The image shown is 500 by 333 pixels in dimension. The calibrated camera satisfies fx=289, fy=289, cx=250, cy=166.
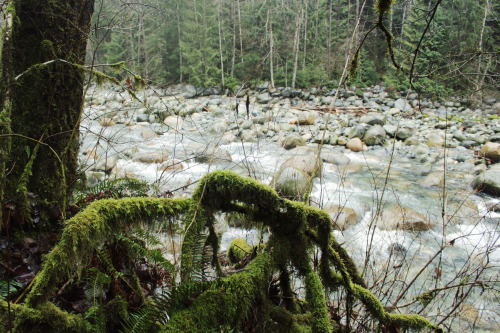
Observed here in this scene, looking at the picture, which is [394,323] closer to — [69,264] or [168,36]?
[69,264]

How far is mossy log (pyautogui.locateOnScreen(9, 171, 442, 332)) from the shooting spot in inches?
41.3

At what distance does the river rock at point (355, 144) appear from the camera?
41.4 ft

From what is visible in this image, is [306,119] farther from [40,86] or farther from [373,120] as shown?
[40,86]

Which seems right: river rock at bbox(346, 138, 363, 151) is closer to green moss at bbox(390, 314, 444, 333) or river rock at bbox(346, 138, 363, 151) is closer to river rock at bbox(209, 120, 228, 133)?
river rock at bbox(209, 120, 228, 133)

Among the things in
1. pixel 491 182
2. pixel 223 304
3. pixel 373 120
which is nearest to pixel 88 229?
pixel 223 304

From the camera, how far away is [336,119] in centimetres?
1689

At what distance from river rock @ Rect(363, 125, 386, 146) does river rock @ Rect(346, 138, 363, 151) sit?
662 millimetres

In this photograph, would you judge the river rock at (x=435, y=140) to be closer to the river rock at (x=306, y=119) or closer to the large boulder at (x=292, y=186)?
the river rock at (x=306, y=119)

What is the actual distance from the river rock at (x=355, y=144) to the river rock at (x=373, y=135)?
66 centimetres

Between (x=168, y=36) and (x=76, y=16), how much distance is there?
33.5 metres

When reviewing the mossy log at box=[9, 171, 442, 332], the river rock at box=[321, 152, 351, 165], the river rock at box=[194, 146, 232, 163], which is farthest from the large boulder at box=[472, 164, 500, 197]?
the mossy log at box=[9, 171, 442, 332]

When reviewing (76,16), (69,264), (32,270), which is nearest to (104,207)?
(69,264)

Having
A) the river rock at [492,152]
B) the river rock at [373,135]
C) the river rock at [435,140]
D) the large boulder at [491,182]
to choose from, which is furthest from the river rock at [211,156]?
the river rock at [435,140]

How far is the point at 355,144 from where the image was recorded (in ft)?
41.9
